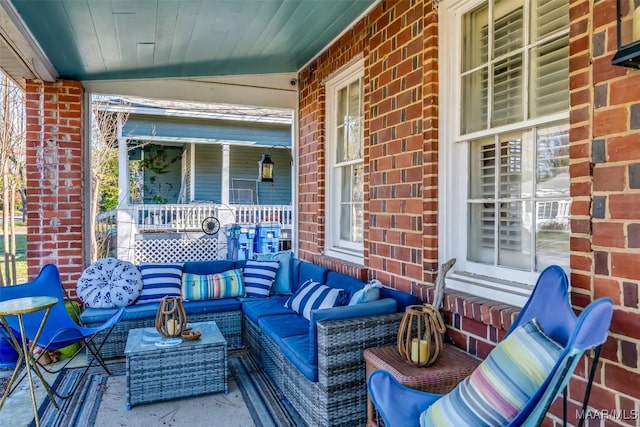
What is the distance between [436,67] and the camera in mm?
2676

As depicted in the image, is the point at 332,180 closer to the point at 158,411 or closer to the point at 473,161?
the point at 473,161

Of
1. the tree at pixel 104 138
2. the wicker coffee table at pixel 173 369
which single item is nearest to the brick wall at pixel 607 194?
the wicker coffee table at pixel 173 369

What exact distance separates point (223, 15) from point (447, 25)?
156cm

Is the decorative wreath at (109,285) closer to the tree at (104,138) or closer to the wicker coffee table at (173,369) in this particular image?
the wicker coffee table at (173,369)

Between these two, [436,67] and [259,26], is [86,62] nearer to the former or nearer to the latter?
[259,26]

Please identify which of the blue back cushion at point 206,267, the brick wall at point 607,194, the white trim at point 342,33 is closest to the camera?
the brick wall at point 607,194

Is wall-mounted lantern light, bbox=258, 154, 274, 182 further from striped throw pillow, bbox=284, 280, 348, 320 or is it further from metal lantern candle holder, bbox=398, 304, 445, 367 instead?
metal lantern candle holder, bbox=398, 304, 445, 367

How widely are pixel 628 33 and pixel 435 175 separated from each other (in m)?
1.27

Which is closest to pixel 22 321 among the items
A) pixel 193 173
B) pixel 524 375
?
pixel 524 375

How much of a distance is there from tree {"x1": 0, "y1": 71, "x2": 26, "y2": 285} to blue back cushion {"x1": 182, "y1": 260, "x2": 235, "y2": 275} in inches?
66.8

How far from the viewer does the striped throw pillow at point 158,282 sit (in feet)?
13.2

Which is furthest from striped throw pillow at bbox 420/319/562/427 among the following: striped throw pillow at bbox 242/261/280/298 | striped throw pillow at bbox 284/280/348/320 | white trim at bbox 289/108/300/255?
white trim at bbox 289/108/300/255

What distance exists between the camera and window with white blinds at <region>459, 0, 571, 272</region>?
6.75ft

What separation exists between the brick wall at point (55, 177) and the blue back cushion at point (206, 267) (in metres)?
1.00
